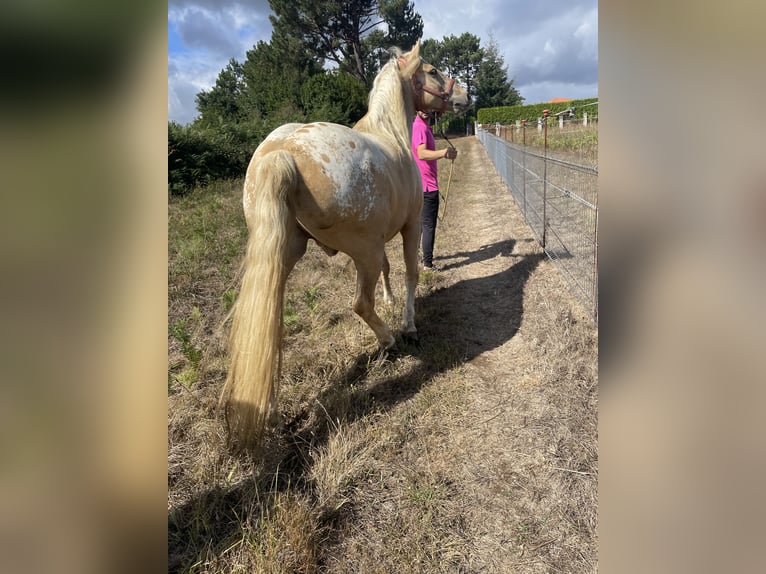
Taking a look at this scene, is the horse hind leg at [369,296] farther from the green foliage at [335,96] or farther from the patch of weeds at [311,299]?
the green foliage at [335,96]

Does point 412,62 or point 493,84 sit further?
point 493,84

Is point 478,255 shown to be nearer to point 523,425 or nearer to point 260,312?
point 523,425

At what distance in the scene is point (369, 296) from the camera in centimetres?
312

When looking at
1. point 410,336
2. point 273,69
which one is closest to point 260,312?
point 410,336

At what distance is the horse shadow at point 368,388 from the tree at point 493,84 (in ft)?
172

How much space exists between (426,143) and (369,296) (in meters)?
2.85

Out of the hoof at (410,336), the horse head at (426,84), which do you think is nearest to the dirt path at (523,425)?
the hoof at (410,336)

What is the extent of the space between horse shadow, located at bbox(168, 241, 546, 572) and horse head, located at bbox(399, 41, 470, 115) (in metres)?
2.10

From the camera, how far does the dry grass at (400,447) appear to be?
5.86ft

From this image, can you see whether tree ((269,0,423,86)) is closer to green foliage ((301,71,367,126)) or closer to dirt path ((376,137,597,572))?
green foliage ((301,71,367,126))

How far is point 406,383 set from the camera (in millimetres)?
3102
